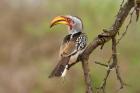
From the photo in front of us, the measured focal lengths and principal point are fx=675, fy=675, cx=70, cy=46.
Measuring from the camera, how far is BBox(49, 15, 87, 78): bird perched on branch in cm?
240

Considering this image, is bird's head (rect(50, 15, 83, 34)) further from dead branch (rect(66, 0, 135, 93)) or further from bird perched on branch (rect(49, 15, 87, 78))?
dead branch (rect(66, 0, 135, 93))

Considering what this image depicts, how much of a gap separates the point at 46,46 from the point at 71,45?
373cm

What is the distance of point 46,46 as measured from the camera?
6328mm

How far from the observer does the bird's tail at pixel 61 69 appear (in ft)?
7.74

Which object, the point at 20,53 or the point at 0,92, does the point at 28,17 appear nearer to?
the point at 20,53

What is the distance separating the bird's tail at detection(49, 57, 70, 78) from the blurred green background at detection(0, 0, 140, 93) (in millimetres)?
2517

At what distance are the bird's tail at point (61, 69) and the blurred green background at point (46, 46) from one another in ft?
8.26

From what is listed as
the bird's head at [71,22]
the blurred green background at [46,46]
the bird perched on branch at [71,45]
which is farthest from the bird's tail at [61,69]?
the blurred green background at [46,46]

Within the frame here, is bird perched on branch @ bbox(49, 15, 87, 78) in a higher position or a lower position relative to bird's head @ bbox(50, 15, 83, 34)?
lower

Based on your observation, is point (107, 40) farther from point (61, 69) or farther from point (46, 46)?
point (46, 46)

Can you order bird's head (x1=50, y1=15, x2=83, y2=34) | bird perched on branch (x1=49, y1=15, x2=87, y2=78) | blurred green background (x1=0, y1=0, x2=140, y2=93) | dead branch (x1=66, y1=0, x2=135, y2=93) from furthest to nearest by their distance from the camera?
1. blurred green background (x1=0, y1=0, x2=140, y2=93)
2. bird perched on branch (x1=49, y1=15, x2=87, y2=78)
3. bird's head (x1=50, y1=15, x2=83, y2=34)
4. dead branch (x1=66, y1=0, x2=135, y2=93)

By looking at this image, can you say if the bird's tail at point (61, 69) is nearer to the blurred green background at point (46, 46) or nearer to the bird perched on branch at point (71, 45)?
the bird perched on branch at point (71, 45)

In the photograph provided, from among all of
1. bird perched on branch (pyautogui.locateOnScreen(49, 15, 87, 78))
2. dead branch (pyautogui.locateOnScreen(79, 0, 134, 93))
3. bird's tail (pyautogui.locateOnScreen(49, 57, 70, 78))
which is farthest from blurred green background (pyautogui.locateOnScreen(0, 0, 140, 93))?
dead branch (pyautogui.locateOnScreen(79, 0, 134, 93))

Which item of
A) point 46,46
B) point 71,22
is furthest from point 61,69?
point 46,46
